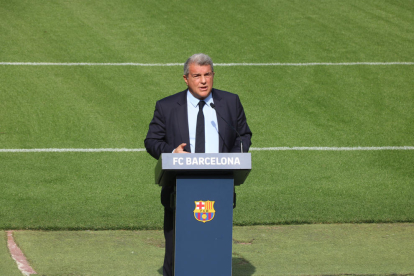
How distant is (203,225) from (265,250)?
8.26 feet

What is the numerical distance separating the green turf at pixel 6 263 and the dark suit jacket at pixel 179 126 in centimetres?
187

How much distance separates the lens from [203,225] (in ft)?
12.8

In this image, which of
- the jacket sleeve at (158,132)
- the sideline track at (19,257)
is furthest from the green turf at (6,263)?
the jacket sleeve at (158,132)

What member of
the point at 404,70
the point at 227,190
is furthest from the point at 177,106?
the point at 404,70

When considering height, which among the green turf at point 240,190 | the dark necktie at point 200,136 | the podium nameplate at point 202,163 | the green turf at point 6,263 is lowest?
the green turf at point 6,263

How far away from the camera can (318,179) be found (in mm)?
8984

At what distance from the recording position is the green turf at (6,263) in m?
5.30

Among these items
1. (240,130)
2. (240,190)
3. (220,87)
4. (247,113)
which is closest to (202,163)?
(240,130)

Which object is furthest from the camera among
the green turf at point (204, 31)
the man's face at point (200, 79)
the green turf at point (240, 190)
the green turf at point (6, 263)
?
the green turf at point (204, 31)

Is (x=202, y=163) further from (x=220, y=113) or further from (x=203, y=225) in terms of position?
(x=220, y=113)

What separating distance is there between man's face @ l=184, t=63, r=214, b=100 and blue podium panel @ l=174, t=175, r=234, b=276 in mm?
766

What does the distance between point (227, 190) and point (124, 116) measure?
23.5ft

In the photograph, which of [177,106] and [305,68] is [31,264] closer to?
[177,106]

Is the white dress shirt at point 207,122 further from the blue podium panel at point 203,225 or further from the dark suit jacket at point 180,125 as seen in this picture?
the blue podium panel at point 203,225
